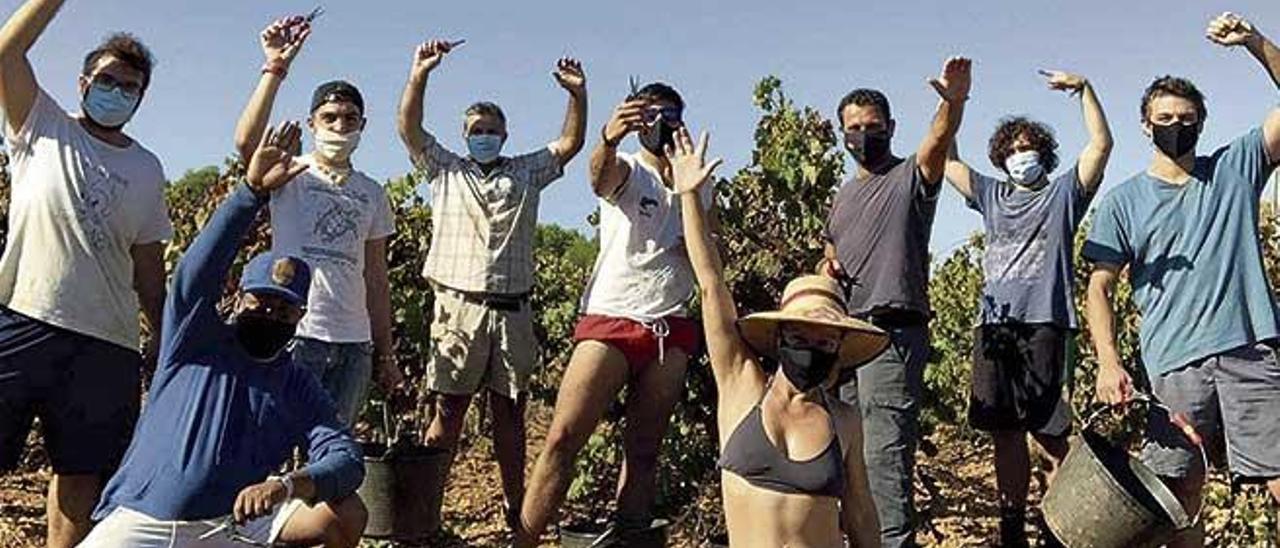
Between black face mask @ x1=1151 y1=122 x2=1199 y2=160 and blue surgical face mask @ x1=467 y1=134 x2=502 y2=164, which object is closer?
black face mask @ x1=1151 y1=122 x2=1199 y2=160

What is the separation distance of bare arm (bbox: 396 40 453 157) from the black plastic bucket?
1.41 meters

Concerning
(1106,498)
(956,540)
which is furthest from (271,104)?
(956,540)

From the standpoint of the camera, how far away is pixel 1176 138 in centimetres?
479

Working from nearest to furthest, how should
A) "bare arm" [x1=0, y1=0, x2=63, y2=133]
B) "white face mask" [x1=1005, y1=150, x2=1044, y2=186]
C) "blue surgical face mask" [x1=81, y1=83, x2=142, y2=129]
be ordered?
"bare arm" [x1=0, y1=0, x2=63, y2=133] < "blue surgical face mask" [x1=81, y1=83, x2=142, y2=129] < "white face mask" [x1=1005, y1=150, x2=1044, y2=186]

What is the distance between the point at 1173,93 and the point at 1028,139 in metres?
0.73

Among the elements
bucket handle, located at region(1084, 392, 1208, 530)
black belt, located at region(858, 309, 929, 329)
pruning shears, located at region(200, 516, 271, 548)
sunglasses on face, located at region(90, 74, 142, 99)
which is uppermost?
sunglasses on face, located at region(90, 74, 142, 99)

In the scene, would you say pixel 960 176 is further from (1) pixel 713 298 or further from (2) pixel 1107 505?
(1) pixel 713 298

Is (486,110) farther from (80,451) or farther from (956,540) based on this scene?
(956,540)

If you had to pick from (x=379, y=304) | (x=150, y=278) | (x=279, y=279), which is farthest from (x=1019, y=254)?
(x=150, y=278)

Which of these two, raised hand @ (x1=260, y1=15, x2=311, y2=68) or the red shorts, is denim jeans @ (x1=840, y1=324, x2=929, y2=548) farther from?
raised hand @ (x1=260, y1=15, x2=311, y2=68)

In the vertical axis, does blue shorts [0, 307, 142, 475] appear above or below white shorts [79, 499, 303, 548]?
above

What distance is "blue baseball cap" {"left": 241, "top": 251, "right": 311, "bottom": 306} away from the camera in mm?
3676

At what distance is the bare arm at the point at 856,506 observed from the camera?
11.9 feet

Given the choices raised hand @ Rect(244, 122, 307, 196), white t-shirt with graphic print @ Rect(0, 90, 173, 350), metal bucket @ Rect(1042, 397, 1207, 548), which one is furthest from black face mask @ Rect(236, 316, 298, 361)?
metal bucket @ Rect(1042, 397, 1207, 548)
